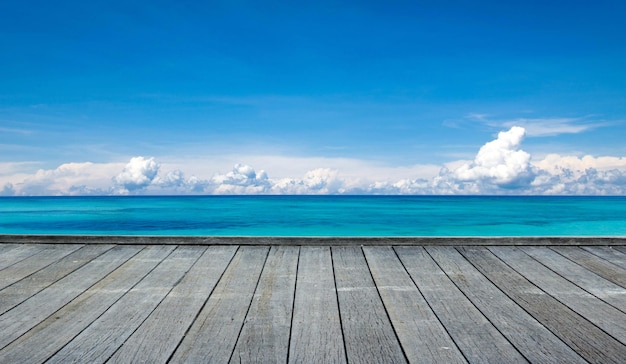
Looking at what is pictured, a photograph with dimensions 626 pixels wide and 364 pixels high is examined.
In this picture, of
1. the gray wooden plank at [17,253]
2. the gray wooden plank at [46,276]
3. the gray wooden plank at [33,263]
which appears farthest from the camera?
the gray wooden plank at [17,253]

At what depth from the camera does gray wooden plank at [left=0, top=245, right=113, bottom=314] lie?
1.86 m

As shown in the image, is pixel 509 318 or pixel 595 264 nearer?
pixel 509 318

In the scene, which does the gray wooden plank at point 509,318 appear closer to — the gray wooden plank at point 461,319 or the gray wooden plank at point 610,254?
the gray wooden plank at point 461,319

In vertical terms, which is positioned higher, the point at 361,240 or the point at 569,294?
the point at 361,240

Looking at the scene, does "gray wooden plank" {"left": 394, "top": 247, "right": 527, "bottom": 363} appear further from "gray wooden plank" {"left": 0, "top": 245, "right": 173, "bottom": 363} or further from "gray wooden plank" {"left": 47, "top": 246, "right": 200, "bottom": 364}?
"gray wooden plank" {"left": 0, "top": 245, "right": 173, "bottom": 363}

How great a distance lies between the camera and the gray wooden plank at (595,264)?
2.20 m

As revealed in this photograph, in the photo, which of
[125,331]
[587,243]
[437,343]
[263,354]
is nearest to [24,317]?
[125,331]

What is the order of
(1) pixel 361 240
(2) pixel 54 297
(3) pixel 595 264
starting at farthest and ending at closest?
(1) pixel 361 240 < (3) pixel 595 264 < (2) pixel 54 297

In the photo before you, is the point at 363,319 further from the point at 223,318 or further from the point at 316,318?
the point at 223,318

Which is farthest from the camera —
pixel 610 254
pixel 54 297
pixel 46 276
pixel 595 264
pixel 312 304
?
pixel 610 254

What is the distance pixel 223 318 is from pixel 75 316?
521mm

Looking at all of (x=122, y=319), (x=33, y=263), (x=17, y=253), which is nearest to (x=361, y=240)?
(x=122, y=319)

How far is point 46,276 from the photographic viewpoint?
2189 millimetres

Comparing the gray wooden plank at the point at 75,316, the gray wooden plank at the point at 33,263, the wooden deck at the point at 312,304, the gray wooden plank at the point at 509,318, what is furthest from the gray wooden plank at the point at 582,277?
the gray wooden plank at the point at 33,263
